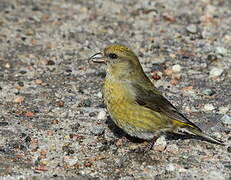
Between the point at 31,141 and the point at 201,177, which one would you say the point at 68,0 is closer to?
the point at 31,141

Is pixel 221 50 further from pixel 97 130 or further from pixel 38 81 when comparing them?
pixel 97 130

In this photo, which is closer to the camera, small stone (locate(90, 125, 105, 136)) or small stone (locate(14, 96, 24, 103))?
small stone (locate(90, 125, 105, 136))

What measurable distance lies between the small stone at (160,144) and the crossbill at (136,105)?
2.5 inches

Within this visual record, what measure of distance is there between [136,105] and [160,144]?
0.56m

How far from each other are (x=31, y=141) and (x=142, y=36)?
397 centimetres

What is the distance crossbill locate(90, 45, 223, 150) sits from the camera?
6.18 metres

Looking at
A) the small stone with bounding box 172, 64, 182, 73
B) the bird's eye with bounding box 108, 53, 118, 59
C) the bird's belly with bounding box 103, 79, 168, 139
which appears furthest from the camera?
the small stone with bounding box 172, 64, 182, 73

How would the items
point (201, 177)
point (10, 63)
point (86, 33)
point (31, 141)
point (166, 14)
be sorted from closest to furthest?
point (201, 177), point (31, 141), point (10, 63), point (86, 33), point (166, 14)

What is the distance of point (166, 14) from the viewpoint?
34.8 ft

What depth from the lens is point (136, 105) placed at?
618 cm

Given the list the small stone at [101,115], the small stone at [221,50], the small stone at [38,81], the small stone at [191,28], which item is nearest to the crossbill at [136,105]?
the small stone at [101,115]

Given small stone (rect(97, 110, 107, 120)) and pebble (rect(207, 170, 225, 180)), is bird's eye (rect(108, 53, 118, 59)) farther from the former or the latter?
pebble (rect(207, 170, 225, 180))

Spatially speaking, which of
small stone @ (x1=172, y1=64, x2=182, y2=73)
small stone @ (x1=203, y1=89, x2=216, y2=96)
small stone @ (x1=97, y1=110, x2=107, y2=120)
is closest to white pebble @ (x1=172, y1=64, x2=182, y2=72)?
small stone @ (x1=172, y1=64, x2=182, y2=73)

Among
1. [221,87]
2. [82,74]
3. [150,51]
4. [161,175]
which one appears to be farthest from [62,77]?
Result: [161,175]
